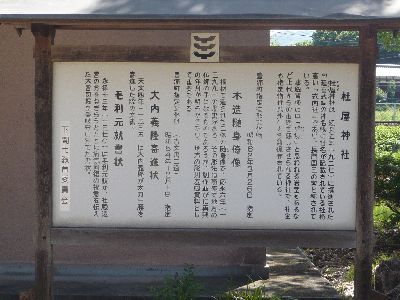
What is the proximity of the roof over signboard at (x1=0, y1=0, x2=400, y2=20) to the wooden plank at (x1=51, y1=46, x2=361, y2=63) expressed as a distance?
16.8 inches

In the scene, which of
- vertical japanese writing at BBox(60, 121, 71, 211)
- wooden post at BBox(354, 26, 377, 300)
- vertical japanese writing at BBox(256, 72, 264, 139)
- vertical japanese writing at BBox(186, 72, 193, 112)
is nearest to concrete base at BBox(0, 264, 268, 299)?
vertical japanese writing at BBox(60, 121, 71, 211)

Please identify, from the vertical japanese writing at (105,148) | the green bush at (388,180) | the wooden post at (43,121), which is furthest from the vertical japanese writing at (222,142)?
the green bush at (388,180)

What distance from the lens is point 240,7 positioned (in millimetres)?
5250

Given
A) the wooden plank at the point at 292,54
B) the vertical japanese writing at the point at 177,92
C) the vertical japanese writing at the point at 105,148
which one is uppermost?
the wooden plank at the point at 292,54

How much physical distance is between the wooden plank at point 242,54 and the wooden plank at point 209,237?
1.36m

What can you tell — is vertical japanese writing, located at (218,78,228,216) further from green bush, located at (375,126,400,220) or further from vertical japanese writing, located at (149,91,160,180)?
green bush, located at (375,126,400,220)

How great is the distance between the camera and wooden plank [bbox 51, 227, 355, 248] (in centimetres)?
580

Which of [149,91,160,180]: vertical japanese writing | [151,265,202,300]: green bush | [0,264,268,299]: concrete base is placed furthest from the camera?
[0,264,268,299]: concrete base

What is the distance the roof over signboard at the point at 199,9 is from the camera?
512 cm

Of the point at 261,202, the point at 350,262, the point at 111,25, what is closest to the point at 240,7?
the point at 111,25

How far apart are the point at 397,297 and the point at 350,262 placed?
3096 millimetres

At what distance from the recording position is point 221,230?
5816mm

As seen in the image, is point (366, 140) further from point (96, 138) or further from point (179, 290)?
point (96, 138)

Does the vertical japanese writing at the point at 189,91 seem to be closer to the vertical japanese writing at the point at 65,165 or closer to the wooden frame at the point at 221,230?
the wooden frame at the point at 221,230
